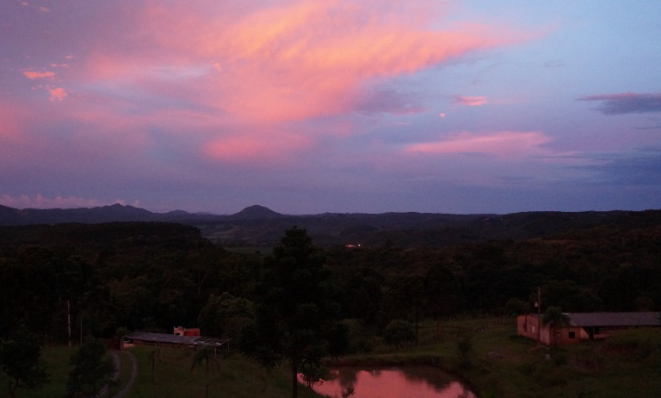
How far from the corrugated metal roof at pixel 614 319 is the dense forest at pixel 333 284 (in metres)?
6.19

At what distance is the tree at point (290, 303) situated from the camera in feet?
51.7

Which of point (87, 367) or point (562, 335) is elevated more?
point (87, 367)

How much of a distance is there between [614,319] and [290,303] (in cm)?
2338

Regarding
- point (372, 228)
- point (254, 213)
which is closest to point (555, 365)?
point (372, 228)

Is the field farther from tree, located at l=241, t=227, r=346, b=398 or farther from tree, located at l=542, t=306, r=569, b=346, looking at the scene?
tree, located at l=241, t=227, r=346, b=398

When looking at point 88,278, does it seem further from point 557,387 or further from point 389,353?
point 557,387

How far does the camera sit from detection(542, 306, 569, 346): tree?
29438 millimetres

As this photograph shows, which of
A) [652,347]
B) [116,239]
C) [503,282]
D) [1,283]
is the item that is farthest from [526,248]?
[1,283]

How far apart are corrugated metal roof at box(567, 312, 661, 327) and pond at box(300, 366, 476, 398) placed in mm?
8453

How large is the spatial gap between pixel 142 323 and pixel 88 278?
39.1 ft

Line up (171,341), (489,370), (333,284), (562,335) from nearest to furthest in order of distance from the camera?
(333,284)
(489,370)
(171,341)
(562,335)

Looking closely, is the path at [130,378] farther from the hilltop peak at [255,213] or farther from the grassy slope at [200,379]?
the hilltop peak at [255,213]

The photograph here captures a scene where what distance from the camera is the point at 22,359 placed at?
14320 millimetres

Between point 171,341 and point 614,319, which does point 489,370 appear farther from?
point 171,341
